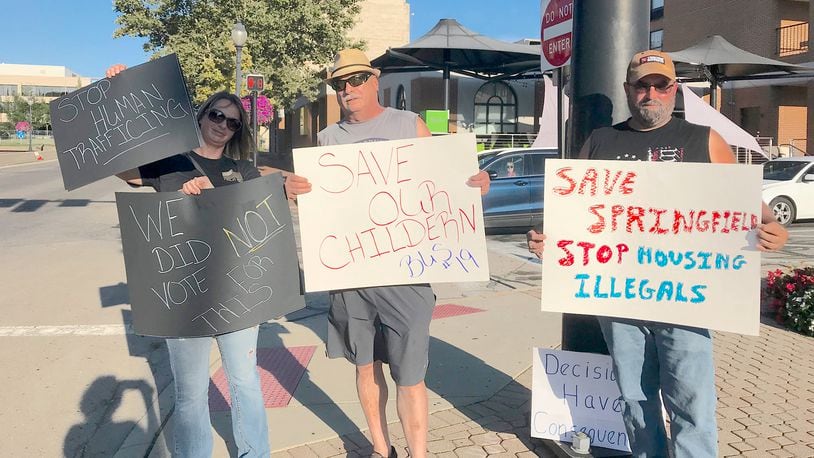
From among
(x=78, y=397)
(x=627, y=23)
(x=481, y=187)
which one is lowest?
(x=78, y=397)

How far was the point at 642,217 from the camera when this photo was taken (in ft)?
9.30

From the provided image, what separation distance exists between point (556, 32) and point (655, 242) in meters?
2.77

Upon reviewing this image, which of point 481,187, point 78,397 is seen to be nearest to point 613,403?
point 481,187

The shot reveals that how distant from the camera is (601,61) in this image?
3.43m

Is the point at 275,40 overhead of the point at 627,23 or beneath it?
overhead

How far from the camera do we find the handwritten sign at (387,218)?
308 centimetres

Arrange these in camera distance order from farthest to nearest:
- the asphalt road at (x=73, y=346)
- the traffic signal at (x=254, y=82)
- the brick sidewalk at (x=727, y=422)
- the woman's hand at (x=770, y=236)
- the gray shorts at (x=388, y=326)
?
the traffic signal at (x=254, y=82)
the asphalt road at (x=73, y=346)
the brick sidewalk at (x=727, y=422)
the gray shorts at (x=388, y=326)
the woman's hand at (x=770, y=236)

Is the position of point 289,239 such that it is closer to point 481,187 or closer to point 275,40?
point 481,187

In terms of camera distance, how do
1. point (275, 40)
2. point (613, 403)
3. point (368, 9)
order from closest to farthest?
point (613, 403) → point (275, 40) → point (368, 9)

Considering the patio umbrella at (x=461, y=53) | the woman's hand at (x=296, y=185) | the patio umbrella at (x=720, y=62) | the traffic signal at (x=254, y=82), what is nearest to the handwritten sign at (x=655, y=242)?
the woman's hand at (x=296, y=185)

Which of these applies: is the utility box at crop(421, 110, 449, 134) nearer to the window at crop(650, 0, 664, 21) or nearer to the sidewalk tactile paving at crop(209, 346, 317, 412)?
the sidewalk tactile paving at crop(209, 346, 317, 412)

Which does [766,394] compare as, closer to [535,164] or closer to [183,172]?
[183,172]

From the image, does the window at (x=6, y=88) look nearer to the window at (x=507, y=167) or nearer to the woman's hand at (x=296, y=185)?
the window at (x=507, y=167)

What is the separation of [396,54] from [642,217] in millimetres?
18682
